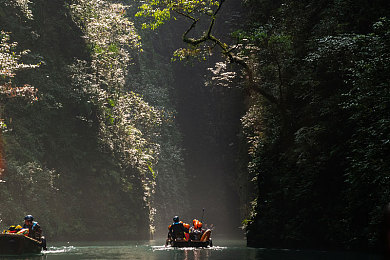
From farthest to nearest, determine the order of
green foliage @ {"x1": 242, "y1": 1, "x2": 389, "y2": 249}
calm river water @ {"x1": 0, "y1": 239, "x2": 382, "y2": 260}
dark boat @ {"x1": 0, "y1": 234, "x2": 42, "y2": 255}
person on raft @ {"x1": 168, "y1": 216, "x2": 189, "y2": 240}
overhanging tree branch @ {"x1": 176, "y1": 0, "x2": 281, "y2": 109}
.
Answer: person on raft @ {"x1": 168, "y1": 216, "x2": 189, "y2": 240}
overhanging tree branch @ {"x1": 176, "y1": 0, "x2": 281, "y2": 109}
dark boat @ {"x1": 0, "y1": 234, "x2": 42, "y2": 255}
calm river water @ {"x1": 0, "y1": 239, "x2": 382, "y2": 260}
green foliage @ {"x1": 242, "y1": 1, "x2": 389, "y2": 249}

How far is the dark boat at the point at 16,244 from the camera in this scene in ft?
65.2

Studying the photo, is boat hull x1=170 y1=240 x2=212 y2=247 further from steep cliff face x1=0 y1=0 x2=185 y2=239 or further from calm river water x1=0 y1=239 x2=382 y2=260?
steep cliff face x1=0 y1=0 x2=185 y2=239

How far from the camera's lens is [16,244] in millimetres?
20125

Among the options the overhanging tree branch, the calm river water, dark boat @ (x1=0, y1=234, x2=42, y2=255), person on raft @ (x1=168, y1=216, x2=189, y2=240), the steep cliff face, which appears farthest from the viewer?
the steep cliff face

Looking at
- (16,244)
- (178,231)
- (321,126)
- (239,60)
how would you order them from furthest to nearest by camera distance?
(178,231)
(239,60)
(321,126)
(16,244)

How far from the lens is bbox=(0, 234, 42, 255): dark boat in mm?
19859

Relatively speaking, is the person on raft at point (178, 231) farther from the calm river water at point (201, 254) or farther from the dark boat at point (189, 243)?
the calm river water at point (201, 254)

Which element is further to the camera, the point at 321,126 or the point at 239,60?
the point at 239,60

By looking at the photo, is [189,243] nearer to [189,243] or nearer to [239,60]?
[189,243]

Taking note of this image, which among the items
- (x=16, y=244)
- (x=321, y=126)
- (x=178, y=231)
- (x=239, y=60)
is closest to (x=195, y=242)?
(x=178, y=231)

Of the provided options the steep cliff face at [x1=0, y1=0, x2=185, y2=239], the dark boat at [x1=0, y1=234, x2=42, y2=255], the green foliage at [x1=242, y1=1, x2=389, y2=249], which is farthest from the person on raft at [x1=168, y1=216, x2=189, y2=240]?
the steep cliff face at [x1=0, y1=0, x2=185, y2=239]

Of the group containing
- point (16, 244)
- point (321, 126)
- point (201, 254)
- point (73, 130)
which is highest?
point (73, 130)

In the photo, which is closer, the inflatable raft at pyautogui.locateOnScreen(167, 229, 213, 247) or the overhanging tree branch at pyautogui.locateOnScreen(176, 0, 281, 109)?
the overhanging tree branch at pyautogui.locateOnScreen(176, 0, 281, 109)

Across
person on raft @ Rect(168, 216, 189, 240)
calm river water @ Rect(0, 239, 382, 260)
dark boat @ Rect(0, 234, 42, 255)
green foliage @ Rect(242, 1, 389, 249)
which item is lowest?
calm river water @ Rect(0, 239, 382, 260)
